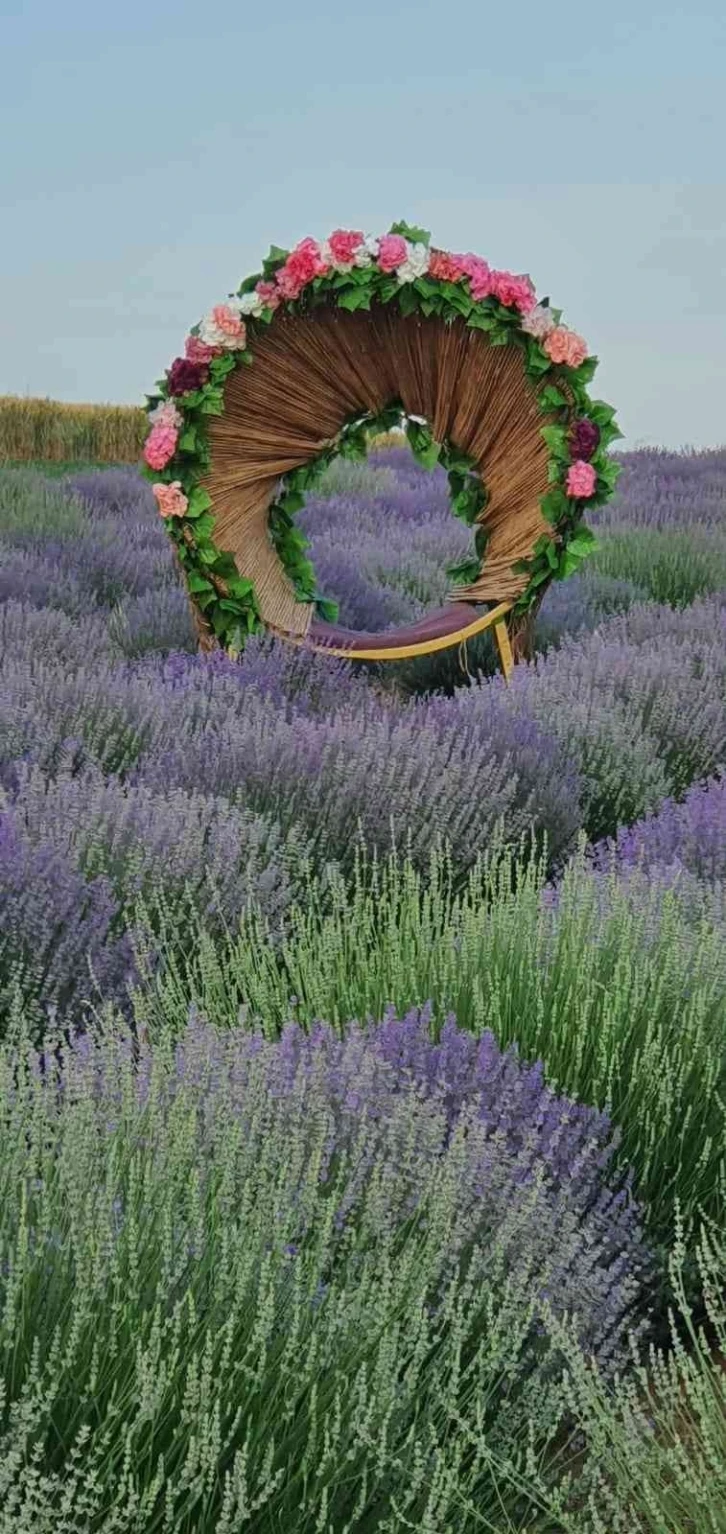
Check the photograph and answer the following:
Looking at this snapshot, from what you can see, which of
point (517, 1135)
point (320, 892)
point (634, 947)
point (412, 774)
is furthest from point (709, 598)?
point (517, 1135)

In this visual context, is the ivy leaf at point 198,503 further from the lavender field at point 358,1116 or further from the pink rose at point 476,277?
the pink rose at point 476,277

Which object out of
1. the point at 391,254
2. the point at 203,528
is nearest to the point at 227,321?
the point at 391,254

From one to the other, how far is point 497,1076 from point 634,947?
0.44 meters

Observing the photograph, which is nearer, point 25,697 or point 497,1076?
point 497,1076

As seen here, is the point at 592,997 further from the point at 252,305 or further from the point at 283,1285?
the point at 252,305

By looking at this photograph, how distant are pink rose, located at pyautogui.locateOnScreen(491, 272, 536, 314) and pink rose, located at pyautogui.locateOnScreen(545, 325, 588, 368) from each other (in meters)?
0.13

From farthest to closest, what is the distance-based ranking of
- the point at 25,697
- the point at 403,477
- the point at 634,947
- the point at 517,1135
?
the point at 403,477
the point at 25,697
the point at 634,947
the point at 517,1135

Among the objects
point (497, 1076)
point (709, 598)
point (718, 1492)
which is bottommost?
point (718, 1492)

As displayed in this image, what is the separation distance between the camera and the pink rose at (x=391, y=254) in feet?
17.3

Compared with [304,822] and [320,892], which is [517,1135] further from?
[304,822]

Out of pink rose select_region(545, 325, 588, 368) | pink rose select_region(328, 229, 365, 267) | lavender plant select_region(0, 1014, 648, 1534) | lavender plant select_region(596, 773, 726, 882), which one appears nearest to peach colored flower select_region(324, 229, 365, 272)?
pink rose select_region(328, 229, 365, 267)

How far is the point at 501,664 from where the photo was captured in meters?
6.05

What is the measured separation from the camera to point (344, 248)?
5.25 meters

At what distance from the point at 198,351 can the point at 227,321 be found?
0.52ft
